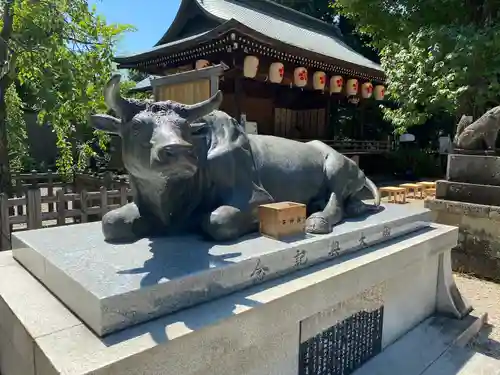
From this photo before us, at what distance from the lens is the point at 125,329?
1.61 m

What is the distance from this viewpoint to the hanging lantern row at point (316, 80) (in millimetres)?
10327

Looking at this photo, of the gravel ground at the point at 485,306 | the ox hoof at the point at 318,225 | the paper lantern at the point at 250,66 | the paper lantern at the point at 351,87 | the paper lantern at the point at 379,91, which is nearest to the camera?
the ox hoof at the point at 318,225

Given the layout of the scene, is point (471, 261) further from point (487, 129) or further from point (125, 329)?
point (125, 329)

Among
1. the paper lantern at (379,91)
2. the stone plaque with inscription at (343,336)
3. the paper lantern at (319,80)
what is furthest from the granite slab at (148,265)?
the paper lantern at (379,91)

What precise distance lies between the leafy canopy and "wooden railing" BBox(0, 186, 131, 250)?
144 cm

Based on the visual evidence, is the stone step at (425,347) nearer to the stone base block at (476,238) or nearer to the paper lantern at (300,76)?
the stone base block at (476,238)

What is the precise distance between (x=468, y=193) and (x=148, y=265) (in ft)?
16.8

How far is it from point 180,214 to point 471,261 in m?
4.59

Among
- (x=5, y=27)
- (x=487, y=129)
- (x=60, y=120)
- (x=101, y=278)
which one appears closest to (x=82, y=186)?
(x=60, y=120)

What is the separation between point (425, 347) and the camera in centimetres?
301

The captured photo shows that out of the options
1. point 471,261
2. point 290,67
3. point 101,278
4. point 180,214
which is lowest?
point 471,261

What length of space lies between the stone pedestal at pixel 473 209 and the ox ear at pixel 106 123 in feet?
16.5

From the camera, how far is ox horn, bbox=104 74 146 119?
187 centimetres

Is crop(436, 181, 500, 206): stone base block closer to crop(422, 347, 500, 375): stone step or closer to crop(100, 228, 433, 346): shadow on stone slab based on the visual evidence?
crop(422, 347, 500, 375): stone step
